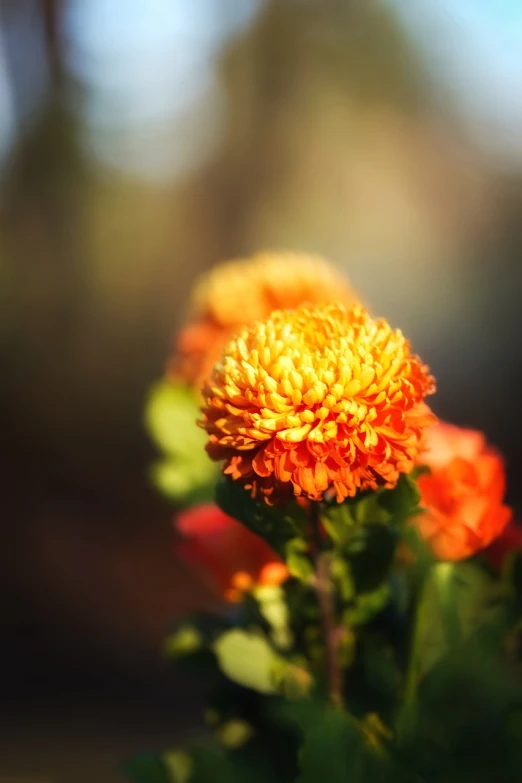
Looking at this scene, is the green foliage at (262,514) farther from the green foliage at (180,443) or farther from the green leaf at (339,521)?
the green foliage at (180,443)

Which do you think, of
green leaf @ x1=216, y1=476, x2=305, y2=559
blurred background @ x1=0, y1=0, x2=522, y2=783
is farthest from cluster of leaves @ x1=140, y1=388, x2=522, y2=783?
blurred background @ x1=0, y1=0, x2=522, y2=783

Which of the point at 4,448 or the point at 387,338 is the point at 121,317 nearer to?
the point at 4,448

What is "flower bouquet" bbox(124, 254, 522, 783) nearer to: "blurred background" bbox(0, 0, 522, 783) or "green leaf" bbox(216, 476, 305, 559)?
"green leaf" bbox(216, 476, 305, 559)

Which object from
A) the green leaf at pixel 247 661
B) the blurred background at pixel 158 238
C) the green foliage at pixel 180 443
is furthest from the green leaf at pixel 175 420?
the blurred background at pixel 158 238

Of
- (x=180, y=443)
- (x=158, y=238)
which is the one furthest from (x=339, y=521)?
(x=158, y=238)

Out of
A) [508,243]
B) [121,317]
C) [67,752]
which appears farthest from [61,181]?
[67,752]

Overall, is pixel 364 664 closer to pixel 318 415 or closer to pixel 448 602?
pixel 448 602
